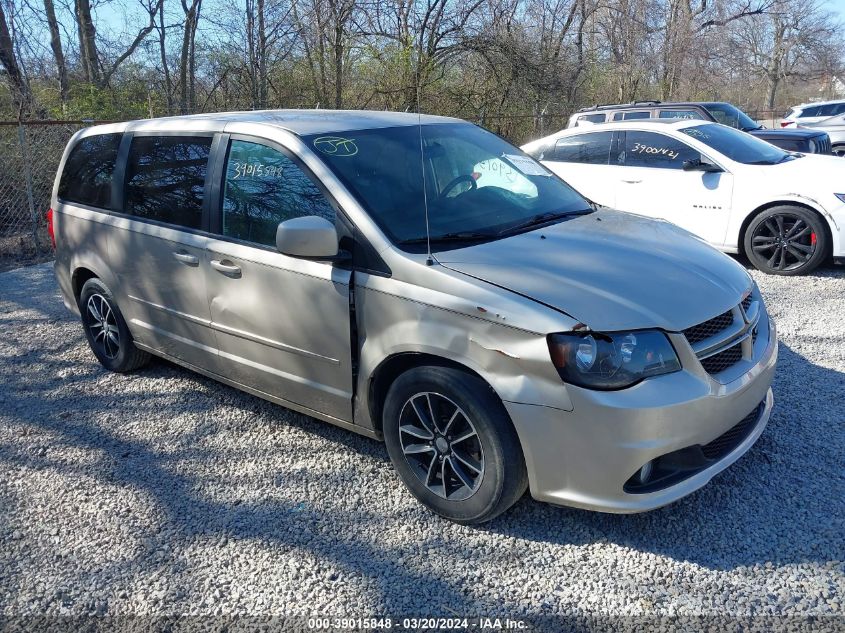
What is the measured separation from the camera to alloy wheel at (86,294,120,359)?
17.0ft

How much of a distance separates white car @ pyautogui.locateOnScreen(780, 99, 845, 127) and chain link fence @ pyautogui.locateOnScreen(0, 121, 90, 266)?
19355 mm

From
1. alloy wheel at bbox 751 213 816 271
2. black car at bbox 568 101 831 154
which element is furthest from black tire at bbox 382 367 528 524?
black car at bbox 568 101 831 154

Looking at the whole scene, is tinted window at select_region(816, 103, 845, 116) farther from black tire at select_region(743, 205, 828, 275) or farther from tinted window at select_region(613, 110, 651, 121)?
black tire at select_region(743, 205, 828, 275)

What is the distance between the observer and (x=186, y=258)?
4.20 m

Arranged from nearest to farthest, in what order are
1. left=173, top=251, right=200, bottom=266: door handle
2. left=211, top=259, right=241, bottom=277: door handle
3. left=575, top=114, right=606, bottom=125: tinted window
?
left=211, top=259, right=241, bottom=277: door handle → left=173, top=251, right=200, bottom=266: door handle → left=575, top=114, right=606, bottom=125: tinted window

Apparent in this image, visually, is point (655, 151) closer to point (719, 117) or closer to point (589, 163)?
point (589, 163)

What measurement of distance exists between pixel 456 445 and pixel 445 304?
Answer: 0.64 meters

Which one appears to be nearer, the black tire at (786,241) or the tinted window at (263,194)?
the tinted window at (263,194)

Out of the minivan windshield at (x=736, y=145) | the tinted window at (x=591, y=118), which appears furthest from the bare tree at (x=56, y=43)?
the minivan windshield at (x=736, y=145)

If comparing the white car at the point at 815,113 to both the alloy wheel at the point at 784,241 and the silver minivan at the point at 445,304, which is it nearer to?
the alloy wheel at the point at 784,241

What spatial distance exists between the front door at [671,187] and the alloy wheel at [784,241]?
40cm

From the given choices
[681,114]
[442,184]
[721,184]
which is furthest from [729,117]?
[442,184]

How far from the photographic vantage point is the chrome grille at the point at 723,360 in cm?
305

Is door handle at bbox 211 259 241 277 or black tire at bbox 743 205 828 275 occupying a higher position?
door handle at bbox 211 259 241 277
